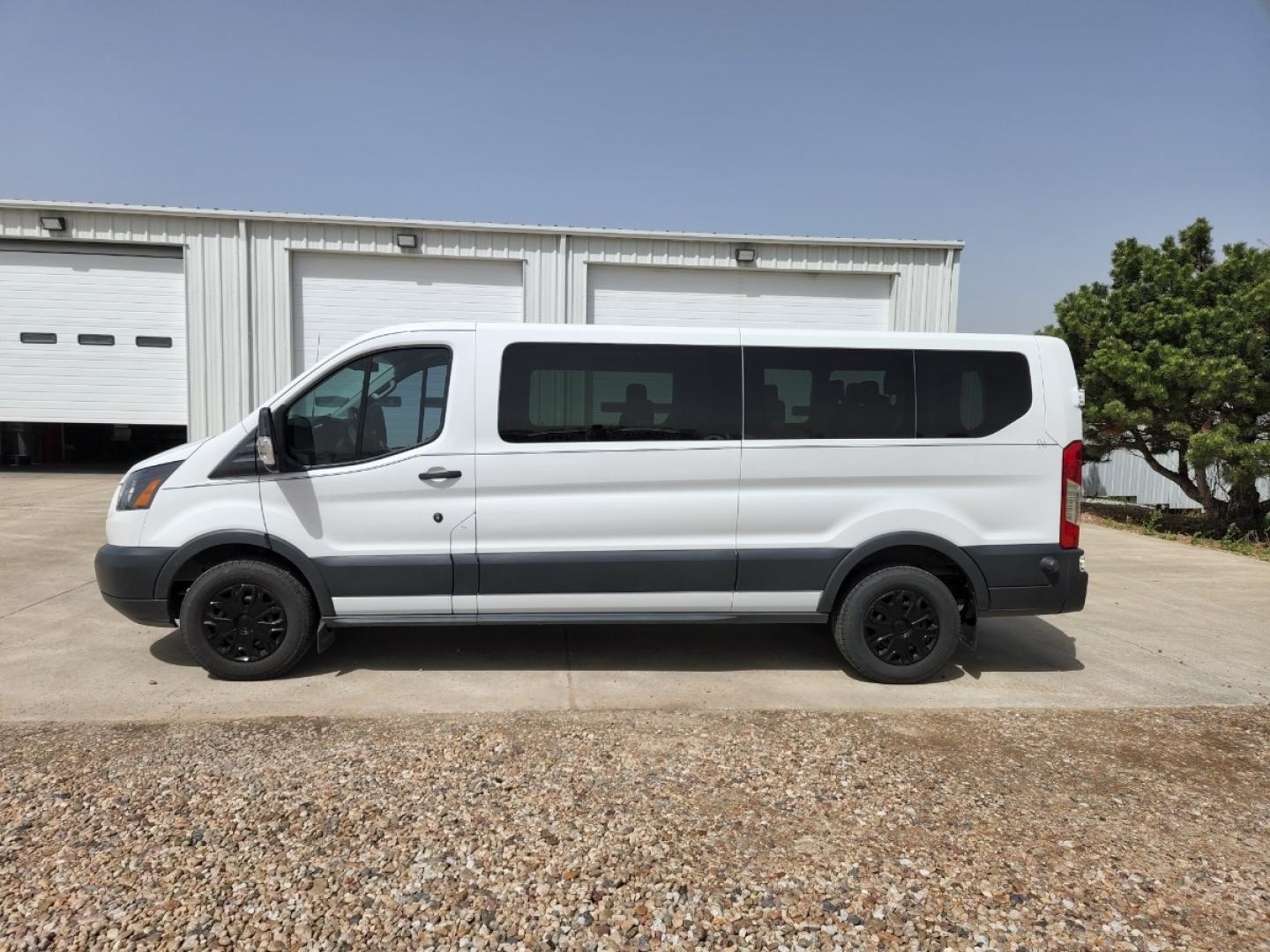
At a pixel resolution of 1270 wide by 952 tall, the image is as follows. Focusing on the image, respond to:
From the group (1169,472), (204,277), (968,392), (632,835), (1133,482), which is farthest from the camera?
(1133,482)

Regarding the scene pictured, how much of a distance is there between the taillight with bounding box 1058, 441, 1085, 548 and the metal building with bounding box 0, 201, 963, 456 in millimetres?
9430

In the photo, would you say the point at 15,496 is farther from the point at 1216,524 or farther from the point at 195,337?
the point at 1216,524

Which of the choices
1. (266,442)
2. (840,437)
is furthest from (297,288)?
(840,437)

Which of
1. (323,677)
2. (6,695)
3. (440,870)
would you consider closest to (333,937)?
(440,870)

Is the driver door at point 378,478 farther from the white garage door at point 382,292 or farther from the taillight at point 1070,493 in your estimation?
the white garage door at point 382,292

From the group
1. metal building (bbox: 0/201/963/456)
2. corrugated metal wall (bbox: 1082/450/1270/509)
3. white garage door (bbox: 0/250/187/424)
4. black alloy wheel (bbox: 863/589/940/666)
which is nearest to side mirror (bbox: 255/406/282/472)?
black alloy wheel (bbox: 863/589/940/666)

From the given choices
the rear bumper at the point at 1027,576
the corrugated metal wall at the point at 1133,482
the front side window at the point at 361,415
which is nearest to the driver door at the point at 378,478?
the front side window at the point at 361,415

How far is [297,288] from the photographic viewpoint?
13.1 m

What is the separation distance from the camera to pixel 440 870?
8.65 feet

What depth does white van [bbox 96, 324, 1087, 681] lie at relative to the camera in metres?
4.33

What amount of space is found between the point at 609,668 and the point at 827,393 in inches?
84.1

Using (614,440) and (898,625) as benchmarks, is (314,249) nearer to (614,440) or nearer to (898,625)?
(614,440)

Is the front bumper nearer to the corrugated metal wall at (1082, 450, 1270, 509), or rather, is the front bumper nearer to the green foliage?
the green foliage

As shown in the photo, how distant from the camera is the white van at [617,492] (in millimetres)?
4328
